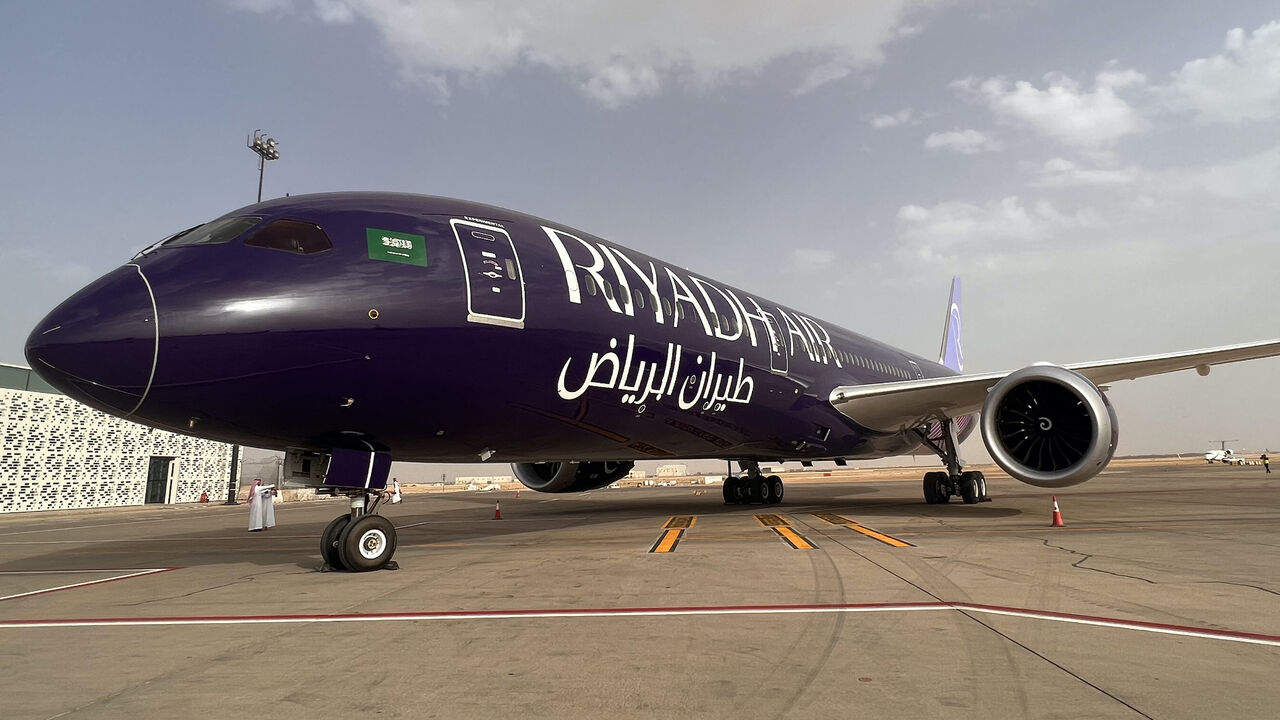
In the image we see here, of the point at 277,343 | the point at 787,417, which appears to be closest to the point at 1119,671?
the point at 277,343

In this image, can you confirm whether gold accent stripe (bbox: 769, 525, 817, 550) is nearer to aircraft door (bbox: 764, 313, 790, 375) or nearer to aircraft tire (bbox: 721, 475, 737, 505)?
aircraft door (bbox: 764, 313, 790, 375)

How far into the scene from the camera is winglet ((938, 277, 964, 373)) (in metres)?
30.1

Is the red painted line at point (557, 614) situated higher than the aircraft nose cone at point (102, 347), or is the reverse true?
the aircraft nose cone at point (102, 347)

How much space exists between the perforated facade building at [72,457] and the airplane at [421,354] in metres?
25.6

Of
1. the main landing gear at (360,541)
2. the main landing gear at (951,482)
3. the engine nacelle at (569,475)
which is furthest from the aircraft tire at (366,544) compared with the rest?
the main landing gear at (951,482)

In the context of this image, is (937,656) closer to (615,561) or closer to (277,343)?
(615,561)

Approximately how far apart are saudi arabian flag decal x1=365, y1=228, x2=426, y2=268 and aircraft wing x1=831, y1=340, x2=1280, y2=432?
32.7 feet

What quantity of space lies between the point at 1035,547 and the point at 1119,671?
5.12 metres

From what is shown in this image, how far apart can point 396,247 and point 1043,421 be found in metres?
A: 9.90

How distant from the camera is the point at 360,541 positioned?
6.91 m

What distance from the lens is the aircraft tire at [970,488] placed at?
16344mm

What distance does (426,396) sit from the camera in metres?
6.96

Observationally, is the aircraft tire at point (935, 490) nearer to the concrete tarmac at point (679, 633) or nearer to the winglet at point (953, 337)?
the concrete tarmac at point (679, 633)

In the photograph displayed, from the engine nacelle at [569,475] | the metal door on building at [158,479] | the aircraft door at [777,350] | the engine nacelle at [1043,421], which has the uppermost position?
the aircraft door at [777,350]
